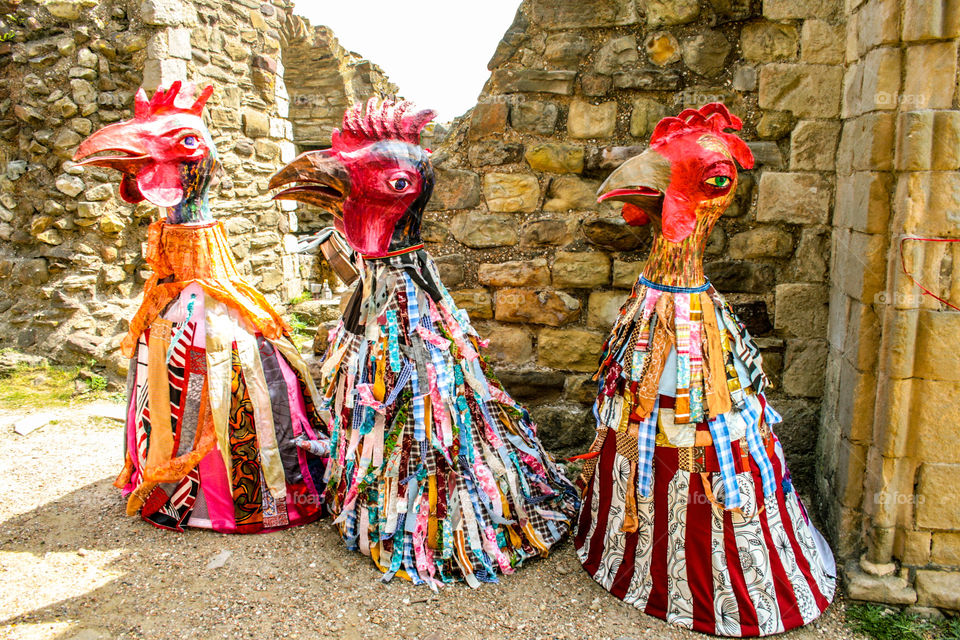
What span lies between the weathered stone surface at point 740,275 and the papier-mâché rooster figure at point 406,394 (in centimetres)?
115

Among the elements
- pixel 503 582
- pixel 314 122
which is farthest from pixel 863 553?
pixel 314 122

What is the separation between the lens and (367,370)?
8.23 feet

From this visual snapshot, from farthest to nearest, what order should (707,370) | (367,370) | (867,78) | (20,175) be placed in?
(20,175) → (367,370) → (867,78) → (707,370)

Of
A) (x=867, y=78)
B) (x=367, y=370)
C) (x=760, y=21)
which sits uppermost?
(x=760, y=21)

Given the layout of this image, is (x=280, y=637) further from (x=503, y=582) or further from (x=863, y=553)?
(x=863, y=553)

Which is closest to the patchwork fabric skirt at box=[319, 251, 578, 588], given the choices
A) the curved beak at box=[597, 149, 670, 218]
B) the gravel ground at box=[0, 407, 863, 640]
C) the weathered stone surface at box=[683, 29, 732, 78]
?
the gravel ground at box=[0, 407, 863, 640]

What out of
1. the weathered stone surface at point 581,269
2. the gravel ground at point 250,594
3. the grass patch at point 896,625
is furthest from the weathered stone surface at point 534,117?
the grass patch at point 896,625

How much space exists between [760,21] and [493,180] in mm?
1323

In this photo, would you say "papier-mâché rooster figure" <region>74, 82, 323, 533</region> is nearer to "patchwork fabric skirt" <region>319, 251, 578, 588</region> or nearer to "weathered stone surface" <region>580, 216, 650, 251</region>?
"patchwork fabric skirt" <region>319, 251, 578, 588</region>

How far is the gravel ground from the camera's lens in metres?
2.34

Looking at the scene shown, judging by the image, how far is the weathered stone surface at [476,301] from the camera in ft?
11.0

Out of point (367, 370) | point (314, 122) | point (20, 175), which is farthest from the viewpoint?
point (314, 122)

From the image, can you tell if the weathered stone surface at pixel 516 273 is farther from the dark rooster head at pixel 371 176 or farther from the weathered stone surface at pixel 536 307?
the dark rooster head at pixel 371 176

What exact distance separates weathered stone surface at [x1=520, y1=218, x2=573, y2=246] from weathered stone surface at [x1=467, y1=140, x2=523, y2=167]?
0.32 metres
